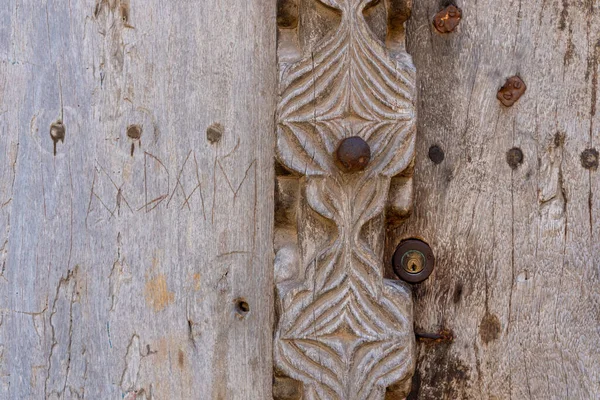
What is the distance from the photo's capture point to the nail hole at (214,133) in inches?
61.8

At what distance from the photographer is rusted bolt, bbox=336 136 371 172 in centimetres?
134

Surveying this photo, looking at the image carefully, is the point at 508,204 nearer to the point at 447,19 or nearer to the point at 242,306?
the point at 447,19

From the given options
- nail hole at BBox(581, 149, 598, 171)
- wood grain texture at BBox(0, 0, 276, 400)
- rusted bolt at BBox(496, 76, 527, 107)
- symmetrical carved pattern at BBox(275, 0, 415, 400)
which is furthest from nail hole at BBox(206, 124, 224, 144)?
nail hole at BBox(581, 149, 598, 171)

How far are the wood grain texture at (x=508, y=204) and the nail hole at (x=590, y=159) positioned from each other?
0.01m

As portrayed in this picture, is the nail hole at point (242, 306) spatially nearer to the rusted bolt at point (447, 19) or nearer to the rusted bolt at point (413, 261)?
the rusted bolt at point (413, 261)

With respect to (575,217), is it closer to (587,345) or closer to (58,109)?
(587,345)

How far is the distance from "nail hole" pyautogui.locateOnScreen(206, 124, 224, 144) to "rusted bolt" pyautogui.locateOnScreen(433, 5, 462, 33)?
48 cm

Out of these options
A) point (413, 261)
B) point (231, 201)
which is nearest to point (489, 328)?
point (413, 261)

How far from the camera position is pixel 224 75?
1.57 m

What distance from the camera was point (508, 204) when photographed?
1.55 meters

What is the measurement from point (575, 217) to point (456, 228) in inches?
9.2

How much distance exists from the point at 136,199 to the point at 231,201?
0.19m

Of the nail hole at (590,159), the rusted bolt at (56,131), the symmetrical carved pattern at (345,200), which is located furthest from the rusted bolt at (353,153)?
the rusted bolt at (56,131)

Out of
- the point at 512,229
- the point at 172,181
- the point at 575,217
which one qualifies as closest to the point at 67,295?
the point at 172,181
